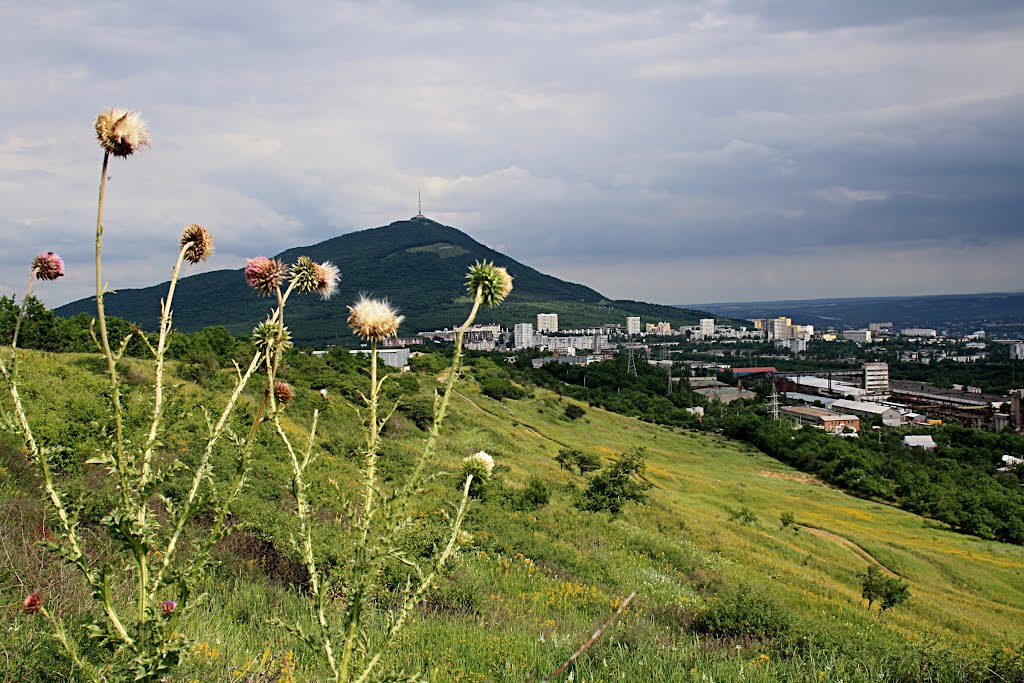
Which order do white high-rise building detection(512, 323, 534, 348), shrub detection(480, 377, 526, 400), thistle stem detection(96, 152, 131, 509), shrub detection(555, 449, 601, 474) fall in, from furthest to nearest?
white high-rise building detection(512, 323, 534, 348) → shrub detection(480, 377, 526, 400) → shrub detection(555, 449, 601, 474) → thistle stem detection(96, 152, 131, 509)

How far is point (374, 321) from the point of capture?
7.90 feet

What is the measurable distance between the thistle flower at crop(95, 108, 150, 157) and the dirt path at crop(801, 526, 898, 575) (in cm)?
3336

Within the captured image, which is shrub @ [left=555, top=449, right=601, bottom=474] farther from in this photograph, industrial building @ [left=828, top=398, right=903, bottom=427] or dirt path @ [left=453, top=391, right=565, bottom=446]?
industrial building @ [left=828, top=398, right=903, bottom=427]

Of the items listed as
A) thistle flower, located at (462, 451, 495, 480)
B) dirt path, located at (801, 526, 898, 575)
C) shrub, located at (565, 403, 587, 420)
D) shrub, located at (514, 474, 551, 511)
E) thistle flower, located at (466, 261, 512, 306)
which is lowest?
dirt path, located at (801, 526, 898, 575)

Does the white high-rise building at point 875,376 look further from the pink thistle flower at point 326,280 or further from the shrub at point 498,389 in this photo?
the pink thistle flower at point 326,280

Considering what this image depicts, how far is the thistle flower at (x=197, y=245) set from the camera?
104 inches

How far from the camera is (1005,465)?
6888 centimetres

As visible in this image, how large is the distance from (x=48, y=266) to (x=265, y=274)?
100cm

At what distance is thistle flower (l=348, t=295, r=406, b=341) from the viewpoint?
2.39 m

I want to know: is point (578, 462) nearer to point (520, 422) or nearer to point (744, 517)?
point (744, 517)

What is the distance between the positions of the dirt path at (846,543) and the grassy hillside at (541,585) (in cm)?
19

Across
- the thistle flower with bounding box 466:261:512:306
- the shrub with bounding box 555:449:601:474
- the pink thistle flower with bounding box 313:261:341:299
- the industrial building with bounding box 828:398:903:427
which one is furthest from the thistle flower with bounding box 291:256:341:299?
the industrial building with bounding box 828:398:903:427

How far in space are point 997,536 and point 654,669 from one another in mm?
53686

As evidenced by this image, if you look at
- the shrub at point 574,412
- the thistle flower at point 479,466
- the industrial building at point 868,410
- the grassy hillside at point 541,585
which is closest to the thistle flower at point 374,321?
the grassy hillside at point 541,585
